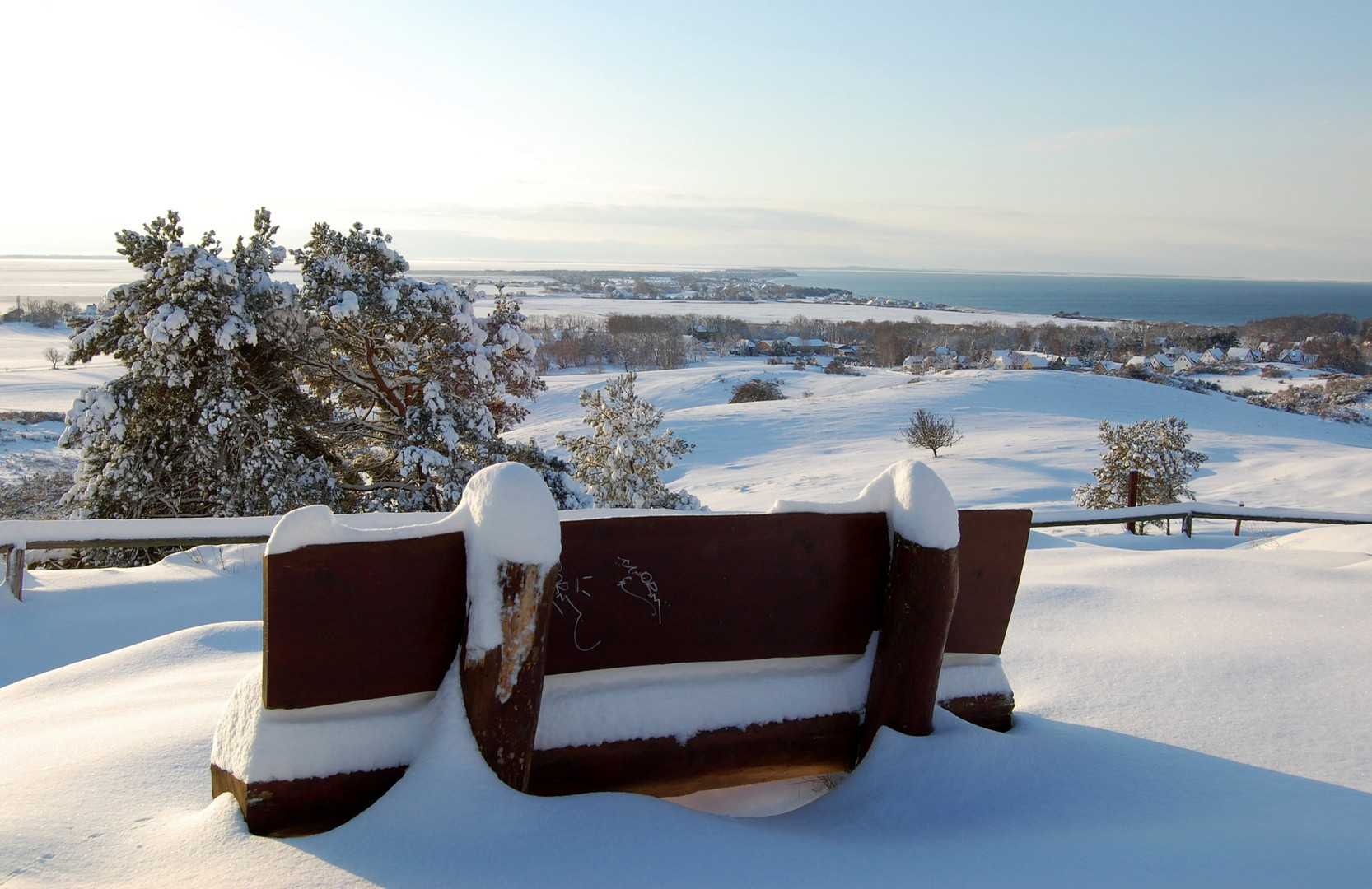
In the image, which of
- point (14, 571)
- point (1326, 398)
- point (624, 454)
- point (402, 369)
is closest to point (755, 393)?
point (1326, 398)

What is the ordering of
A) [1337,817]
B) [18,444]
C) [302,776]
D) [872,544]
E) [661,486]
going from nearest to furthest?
[302,776], [1337,817], [872,544], [661,486], [18,444]

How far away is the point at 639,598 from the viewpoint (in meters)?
2.30

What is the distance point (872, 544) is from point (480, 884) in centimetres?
146

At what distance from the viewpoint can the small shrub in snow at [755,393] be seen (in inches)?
1748

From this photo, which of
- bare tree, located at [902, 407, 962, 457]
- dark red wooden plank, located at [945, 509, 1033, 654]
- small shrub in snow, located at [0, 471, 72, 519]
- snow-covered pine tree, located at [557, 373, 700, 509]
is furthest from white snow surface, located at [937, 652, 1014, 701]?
bare tree, located at [902, 407, 962, 457]

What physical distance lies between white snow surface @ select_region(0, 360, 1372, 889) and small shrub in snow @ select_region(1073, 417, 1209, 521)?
32.7 feet

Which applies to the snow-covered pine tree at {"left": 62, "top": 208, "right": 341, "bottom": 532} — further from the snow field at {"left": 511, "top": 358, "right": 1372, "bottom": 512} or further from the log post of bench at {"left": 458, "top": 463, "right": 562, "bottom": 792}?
the log post of bench at {"left": 458, "top": 463, "right": 562, "bottom": 792}

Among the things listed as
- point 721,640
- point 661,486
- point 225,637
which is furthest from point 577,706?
point 661,486

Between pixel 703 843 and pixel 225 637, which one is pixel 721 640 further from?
pixel 225 637

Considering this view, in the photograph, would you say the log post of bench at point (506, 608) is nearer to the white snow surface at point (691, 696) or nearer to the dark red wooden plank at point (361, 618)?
the dark red wooden plank at point (361, 618)

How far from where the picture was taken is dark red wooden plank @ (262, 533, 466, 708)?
1879mm

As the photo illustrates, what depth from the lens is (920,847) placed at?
217 centimetres

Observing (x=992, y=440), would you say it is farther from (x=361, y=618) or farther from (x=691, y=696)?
(x=361, y=618)

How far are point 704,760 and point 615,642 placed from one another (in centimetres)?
46
